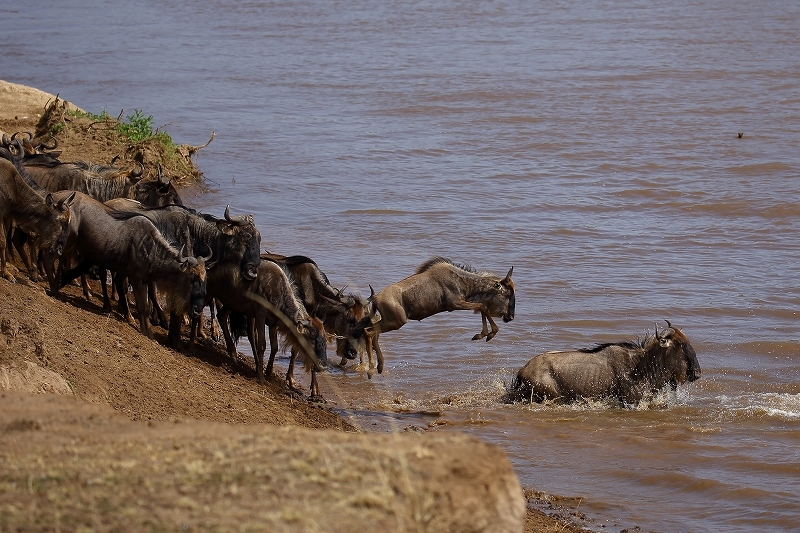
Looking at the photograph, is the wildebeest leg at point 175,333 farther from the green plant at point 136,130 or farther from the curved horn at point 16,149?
the green plant at point 136,130

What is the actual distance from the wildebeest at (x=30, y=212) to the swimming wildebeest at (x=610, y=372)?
16.5 feet

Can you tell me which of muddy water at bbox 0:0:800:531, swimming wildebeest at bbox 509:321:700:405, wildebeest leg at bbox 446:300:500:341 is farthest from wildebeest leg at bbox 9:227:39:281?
swimming wildebeest at bbox 509:321:700:405

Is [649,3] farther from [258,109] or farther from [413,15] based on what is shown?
[258,109]

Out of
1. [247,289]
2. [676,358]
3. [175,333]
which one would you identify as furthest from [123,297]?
[676,358]

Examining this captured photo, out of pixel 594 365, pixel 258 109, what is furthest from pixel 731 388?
pixel 258 109

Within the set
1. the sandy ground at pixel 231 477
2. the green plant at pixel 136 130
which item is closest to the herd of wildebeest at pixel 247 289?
the sandy ground at pixel 231 477

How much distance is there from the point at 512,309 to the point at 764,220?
345 inches

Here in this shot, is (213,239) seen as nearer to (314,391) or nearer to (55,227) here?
(55,227)

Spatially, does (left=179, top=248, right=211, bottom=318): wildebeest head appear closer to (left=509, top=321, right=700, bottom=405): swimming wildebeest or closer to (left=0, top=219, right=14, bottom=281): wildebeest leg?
(left=0, top=219, right=14, bottom=281): wildebeest leg

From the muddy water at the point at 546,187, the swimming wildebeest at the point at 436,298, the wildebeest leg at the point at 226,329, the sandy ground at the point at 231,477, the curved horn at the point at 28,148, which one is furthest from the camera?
the curved horn at the point at 28,148

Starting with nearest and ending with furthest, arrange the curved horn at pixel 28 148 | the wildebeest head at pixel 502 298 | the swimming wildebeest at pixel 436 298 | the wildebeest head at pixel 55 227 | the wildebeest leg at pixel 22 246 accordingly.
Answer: the wildebeest head at pixel 55 227, the wildebeest leg at pixel 22 246, the swimming wildebeest at pixel 436 298, the wildebeest head at pixel 502 298, the curved horn at pixel 28 148

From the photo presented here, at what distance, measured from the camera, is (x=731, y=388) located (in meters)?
12.2

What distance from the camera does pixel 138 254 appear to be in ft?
35.6

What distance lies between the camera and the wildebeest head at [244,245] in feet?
36.1
